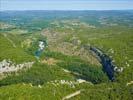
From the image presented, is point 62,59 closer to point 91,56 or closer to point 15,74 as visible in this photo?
point 91,56

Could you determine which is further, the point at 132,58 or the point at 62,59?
the point at 62,59

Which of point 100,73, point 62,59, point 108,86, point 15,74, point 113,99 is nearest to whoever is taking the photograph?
point 113,99

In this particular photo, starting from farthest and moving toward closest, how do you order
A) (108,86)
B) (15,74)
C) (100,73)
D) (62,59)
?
(62,59) < (100,73) < (15,74) < (108,86)

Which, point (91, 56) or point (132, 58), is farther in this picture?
point (91, 56)

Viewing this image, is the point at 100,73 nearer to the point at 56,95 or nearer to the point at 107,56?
the point at 107,56

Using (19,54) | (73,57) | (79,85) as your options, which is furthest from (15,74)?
(73,57)

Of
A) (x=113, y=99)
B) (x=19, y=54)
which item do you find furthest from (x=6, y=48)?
(x=113, y=99)
